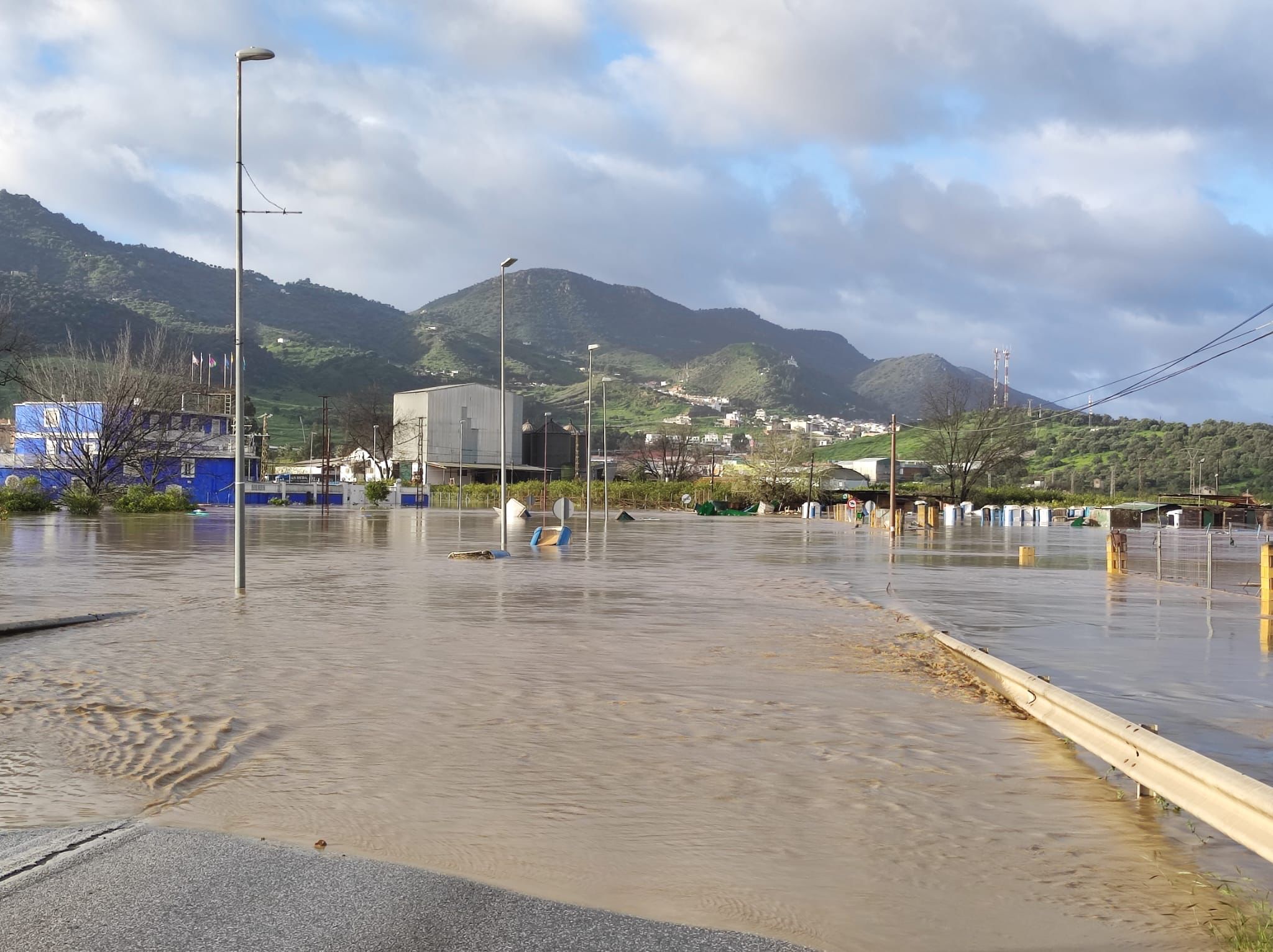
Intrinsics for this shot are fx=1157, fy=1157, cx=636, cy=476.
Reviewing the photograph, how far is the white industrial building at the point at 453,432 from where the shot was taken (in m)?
132

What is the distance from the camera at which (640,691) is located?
11.1 m

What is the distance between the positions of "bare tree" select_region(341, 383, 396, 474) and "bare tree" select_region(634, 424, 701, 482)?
29948mm

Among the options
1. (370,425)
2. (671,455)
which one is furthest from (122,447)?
(671,455)

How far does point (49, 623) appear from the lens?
15.3 metres

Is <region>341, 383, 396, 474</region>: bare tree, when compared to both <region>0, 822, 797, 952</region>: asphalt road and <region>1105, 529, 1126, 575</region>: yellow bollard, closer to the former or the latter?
<region>1105, 529, 1126, 575</region>: yellow bollard

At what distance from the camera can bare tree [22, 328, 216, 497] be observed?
6844cm

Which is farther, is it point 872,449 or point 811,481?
point 872,449

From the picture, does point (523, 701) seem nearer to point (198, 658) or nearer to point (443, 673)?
point (443, 673)

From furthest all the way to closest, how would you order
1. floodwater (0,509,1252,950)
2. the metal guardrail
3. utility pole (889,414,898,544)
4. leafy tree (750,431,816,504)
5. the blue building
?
leafy tree (750,431,816,504)
the blue building
utility pole (889,414,898,544)
floodwater (0,509,1252,950)
the metal guardrail

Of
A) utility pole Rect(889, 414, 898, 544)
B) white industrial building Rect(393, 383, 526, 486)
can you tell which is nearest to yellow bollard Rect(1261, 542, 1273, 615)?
utility pole Rect(889, 414, 898, 544)

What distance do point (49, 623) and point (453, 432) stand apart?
121 m

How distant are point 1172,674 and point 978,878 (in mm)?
7977

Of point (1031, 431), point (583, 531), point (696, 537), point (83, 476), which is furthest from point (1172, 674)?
point (1031, 431)

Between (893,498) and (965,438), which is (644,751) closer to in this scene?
(893,498)
